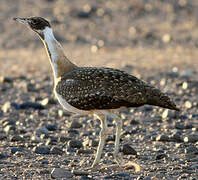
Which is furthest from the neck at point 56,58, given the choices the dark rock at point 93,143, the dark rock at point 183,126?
the dark rock at point 183,126

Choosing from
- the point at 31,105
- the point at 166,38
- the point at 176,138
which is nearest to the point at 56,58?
the point at 176,138

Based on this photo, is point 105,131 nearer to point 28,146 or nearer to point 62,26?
point 28,146

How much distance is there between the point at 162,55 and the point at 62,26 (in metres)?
4.85

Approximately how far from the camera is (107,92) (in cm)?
797

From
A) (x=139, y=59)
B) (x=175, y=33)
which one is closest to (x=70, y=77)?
(x=139, y=59)

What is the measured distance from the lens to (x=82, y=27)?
21469 millimetres

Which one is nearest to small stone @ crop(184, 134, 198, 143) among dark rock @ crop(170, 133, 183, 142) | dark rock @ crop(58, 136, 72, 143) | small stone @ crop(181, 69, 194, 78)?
dark rock @ crop(170, 133, 183, 142)

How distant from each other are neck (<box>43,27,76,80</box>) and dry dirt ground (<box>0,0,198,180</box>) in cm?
124

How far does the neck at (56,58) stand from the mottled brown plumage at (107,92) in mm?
402

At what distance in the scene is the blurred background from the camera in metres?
17.5

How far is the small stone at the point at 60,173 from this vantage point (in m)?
7.56

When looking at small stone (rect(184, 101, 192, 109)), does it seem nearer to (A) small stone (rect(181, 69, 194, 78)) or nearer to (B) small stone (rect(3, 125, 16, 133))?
(A) small stone (rect(181, 69, 194, 78))

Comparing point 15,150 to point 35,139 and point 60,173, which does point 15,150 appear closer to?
point 35,139

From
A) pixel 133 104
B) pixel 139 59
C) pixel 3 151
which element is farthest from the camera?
pixel 139 59
